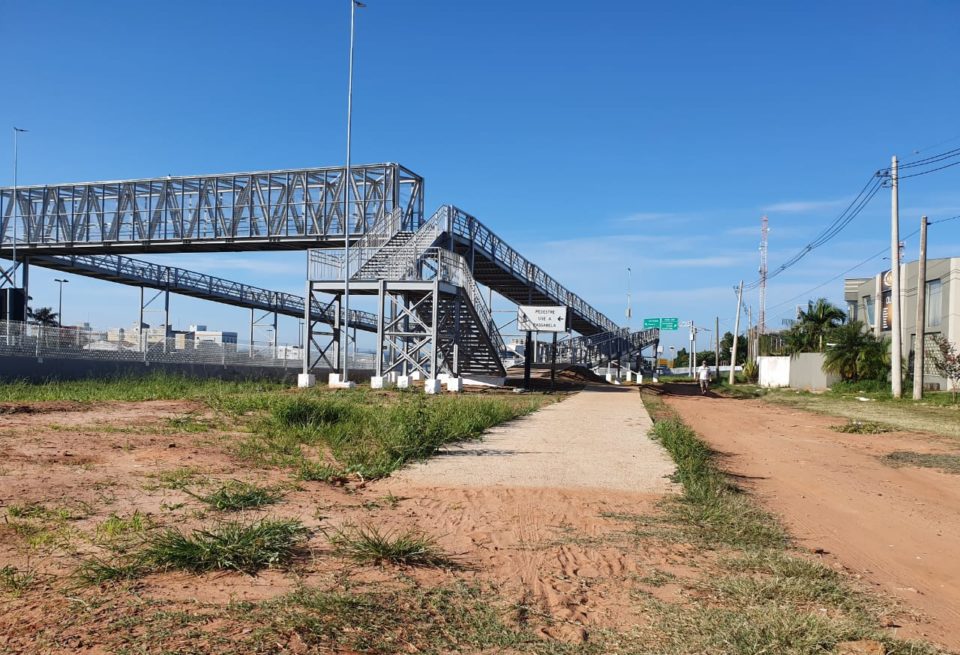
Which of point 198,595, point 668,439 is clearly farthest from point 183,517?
point 668,439

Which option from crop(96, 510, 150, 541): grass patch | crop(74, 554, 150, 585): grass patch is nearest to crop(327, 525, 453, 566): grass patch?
crop(74, 554, 150, 585): grass patch

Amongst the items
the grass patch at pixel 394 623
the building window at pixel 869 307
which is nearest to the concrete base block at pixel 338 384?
the grass patch at pixel 394 623

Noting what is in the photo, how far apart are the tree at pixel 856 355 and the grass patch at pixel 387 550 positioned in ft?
127

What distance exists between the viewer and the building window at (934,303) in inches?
1516

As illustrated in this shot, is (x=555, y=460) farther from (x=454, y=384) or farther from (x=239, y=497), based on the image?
(x=454, y=384)

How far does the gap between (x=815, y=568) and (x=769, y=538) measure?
1.03 m

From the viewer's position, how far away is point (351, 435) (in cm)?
1109

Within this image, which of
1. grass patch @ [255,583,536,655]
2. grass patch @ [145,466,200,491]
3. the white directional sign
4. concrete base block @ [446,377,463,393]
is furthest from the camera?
the white directional sign

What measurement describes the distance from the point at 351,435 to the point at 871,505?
695cm

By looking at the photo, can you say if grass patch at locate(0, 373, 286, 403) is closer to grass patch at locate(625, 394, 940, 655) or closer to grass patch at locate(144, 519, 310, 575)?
grass patch at locate(144, 519, 310, 575)

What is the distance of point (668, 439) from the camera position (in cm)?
1260

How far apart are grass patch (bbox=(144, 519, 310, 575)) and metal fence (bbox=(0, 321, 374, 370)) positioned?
28.1 m

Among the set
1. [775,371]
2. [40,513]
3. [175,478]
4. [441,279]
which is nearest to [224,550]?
[40,513]

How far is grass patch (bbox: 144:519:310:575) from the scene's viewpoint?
15.3 feet
